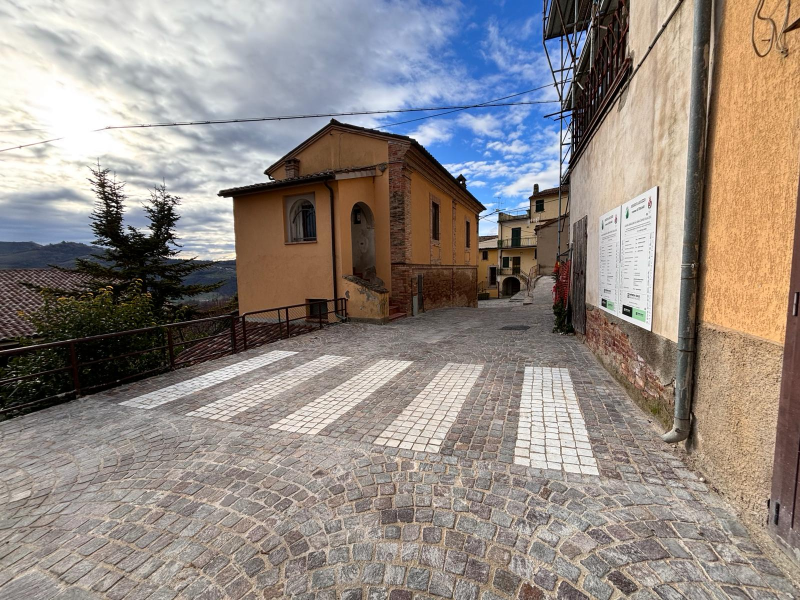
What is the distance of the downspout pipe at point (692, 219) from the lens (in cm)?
248

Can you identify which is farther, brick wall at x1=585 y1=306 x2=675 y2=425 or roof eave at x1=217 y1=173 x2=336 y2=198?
roof eave at x1=217 y1=173 x2=336 y2=198

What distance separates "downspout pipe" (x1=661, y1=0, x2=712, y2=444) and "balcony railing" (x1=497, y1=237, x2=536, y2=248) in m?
39.5

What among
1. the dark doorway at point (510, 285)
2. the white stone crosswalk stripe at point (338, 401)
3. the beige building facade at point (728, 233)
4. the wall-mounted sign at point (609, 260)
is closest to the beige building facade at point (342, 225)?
the white stone crosswalk stripe at point (338, 401)

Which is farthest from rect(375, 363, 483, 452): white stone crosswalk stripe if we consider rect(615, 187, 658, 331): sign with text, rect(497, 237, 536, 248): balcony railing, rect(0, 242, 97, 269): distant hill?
rect(0, 242, 97, 269): distant hill

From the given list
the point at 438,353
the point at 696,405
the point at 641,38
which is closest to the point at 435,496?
the point at 696,405

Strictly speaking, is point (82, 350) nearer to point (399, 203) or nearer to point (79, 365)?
point (79, 365)

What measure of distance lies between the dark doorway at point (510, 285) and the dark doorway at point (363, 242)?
1309 inches

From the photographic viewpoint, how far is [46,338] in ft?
16.8

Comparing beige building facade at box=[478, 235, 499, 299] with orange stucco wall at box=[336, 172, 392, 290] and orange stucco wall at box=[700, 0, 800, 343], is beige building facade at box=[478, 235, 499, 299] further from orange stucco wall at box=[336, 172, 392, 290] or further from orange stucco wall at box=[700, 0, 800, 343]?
orange stucco wall at box=[700, 0, 800, 343]

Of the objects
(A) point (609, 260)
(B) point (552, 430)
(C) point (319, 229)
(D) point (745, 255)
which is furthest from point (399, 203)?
(D) point (745, 255)

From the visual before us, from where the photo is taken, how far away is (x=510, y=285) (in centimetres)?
4378

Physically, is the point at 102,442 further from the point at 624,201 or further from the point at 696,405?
the point at 624,201

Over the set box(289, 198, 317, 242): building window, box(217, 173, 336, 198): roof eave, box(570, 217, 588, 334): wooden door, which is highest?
box(217, 173, 336, 198): roof eave

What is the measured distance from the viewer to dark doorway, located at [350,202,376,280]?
1318cm
